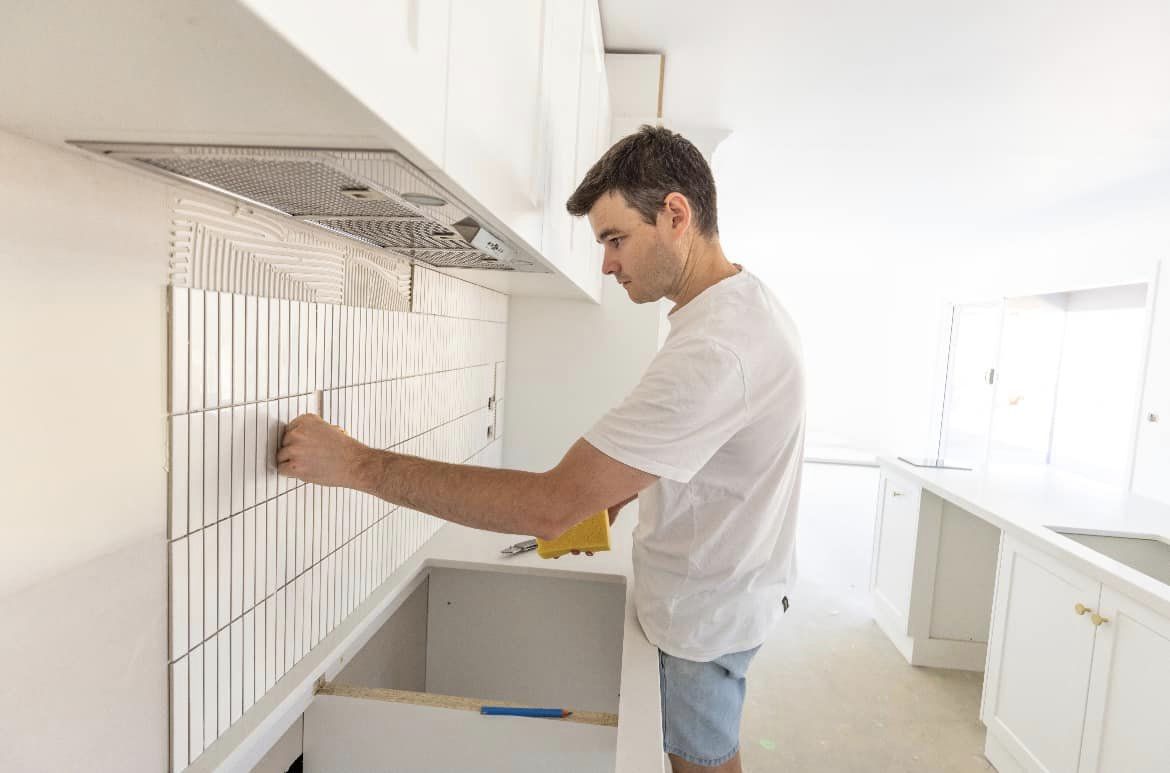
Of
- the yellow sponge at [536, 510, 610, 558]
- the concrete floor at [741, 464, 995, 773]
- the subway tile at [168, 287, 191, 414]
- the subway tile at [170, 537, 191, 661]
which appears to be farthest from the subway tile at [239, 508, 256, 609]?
Answer: the concrete floor at [741, 464, 995, 773]

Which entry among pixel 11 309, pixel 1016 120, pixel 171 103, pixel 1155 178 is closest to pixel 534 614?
pixel 11 309

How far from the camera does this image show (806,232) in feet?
19.0

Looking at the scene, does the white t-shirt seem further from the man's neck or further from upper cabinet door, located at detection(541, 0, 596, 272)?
upper cabinet door, located at detection(541, 0, 596, 272)

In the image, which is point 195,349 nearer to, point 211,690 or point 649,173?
point 211,690

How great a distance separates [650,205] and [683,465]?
18.0 inches

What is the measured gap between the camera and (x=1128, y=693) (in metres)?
1.70

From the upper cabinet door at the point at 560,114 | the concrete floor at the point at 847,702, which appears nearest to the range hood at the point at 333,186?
the upper cabinet door at the point at 560,114

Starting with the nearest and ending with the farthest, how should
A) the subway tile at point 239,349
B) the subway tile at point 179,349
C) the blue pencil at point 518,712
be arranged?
the subway tile at point 179,349, the subway tile at point 239,349, the blue pencil at point 518,712

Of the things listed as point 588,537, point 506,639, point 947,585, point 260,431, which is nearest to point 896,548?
point 947,585

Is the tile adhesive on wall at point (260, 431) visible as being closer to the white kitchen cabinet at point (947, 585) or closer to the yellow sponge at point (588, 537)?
the yellow sponge at point (588, 537)

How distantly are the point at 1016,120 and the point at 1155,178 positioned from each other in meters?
1.26

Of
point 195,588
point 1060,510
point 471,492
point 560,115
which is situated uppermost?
point 560,115

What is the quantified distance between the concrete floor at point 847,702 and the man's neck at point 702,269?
6.29 feet

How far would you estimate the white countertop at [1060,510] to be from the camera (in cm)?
179
